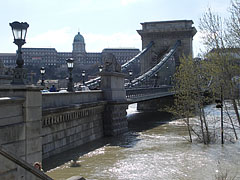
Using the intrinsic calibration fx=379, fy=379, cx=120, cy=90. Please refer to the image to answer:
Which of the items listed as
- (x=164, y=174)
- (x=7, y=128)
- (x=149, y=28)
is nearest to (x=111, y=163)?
(x=164, y=174)

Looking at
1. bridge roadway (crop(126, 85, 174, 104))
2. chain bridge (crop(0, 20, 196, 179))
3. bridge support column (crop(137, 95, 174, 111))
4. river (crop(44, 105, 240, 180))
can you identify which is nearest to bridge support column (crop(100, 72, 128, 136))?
chain bridge (crop(0, 20, 196, 179))

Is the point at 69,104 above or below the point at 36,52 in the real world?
below

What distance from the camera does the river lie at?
39.8ft

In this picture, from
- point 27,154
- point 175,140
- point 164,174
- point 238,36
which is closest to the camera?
point 27,154

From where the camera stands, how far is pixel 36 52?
142m

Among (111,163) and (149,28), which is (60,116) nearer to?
(111,163)

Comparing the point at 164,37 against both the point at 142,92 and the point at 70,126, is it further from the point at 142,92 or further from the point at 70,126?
the point at 70,126

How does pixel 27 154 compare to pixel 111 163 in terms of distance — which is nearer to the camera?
pixel 27 154

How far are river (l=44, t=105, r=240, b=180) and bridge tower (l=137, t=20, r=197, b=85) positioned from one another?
3291 centimetres

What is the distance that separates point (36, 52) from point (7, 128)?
456 feet

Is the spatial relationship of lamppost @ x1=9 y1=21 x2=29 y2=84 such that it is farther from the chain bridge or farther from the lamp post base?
the chain bridge

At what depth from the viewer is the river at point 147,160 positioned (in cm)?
1212

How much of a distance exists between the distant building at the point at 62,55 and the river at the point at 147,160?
352 ft

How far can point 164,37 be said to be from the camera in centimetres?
5234
